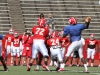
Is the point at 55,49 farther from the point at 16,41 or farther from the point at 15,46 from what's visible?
the point at 15,46

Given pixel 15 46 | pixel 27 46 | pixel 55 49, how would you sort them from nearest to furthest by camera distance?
pixel 55 49 → pixel 27 46 → pixel 15 46

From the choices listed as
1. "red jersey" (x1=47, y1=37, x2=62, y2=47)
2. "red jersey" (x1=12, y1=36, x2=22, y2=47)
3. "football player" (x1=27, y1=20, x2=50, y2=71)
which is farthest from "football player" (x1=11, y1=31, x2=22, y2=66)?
"football player" (x1=27, y1=20, x2=50, y2=71)

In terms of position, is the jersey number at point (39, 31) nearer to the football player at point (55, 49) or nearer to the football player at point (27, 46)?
the football player at point (55, 49)

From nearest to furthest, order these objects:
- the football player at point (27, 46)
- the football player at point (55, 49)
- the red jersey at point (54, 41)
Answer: the football player at point (55, 49) → the red jersey at point (54, 41) → the football player at point (27, 46)

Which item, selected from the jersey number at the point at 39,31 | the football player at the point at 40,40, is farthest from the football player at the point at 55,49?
the jersey number at the point at 39,31

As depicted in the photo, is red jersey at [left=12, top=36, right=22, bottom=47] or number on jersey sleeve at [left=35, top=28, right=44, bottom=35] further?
red jersey at [left=12, top=36, right=22, bottom=47]

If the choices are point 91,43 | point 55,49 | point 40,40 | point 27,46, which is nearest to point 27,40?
point 27,46

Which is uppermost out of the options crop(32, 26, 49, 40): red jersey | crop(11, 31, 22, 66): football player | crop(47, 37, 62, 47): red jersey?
crop(32, 26, 49, 40): red jersey

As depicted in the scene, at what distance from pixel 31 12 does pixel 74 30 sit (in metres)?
17.4

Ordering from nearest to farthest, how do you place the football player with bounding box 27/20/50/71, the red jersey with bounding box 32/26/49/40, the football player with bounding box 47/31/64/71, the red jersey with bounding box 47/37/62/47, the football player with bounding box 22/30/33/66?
the football player with bounding box 27/20/50/71 < the red jersey with bounding box 32/26/49/40 < the football player with bounding box 47/31/64/71 < the red jersey with bounding box 47/37/62/47 < the football player with bounding box 22/30/33/66

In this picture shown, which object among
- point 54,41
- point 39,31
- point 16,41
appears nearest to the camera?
point 39,31

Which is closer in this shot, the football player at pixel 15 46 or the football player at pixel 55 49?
the football player at pixel 55 49

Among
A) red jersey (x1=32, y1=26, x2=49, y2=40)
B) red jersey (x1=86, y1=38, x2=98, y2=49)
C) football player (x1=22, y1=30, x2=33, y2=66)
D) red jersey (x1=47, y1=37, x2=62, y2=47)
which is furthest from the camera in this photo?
red jersey (x1=86, y1=38, x2=98, y2=49)

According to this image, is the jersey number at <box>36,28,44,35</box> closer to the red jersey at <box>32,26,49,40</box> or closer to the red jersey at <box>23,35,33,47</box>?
the red jersey at <box>32,26,49,40</box>
